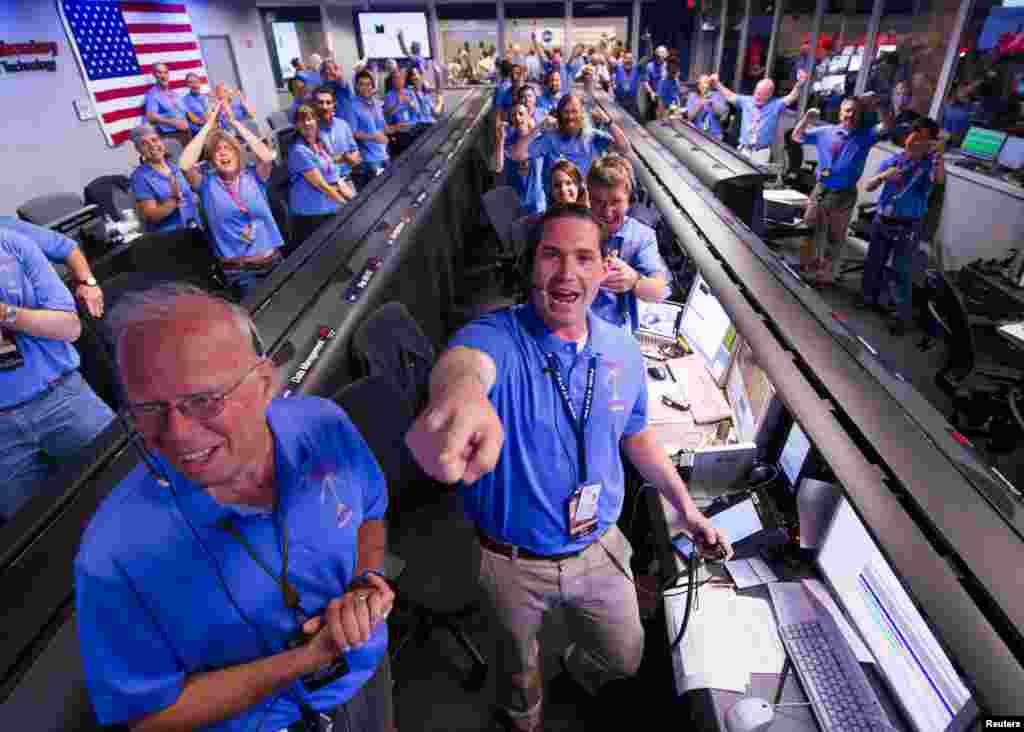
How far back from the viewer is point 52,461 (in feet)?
6.67

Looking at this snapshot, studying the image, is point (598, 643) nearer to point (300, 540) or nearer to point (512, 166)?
point (300, 540)

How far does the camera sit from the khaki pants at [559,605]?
1661mm

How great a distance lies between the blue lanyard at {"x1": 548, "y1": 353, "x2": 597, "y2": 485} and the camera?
58.9 inches

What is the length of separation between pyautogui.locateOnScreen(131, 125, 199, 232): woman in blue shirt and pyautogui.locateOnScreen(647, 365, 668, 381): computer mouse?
3.61 metres

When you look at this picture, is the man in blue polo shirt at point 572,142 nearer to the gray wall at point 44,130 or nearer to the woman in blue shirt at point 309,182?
the woman in blue shirt at point 309,182

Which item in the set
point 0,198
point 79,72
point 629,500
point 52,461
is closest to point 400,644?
point 629,500

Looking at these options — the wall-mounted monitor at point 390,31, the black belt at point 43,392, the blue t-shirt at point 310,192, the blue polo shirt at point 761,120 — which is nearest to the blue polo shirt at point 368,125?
the blue t-shirt at point 310,192

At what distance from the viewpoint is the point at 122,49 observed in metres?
7.76

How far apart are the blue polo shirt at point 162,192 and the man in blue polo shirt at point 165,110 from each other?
15.3 ft

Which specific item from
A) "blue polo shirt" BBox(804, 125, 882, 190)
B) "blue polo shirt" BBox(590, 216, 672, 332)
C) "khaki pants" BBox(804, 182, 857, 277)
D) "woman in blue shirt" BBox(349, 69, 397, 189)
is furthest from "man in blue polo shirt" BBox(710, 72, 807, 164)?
"blue polo shirt" BBox(590, 216, 672, 332)

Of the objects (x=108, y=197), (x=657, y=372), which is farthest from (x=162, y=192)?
(x=657, y=372)

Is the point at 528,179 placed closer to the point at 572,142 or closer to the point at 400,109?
the point at 572,142

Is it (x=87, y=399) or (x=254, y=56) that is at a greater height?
(x=254, y=56)

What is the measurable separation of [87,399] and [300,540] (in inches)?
65.4
